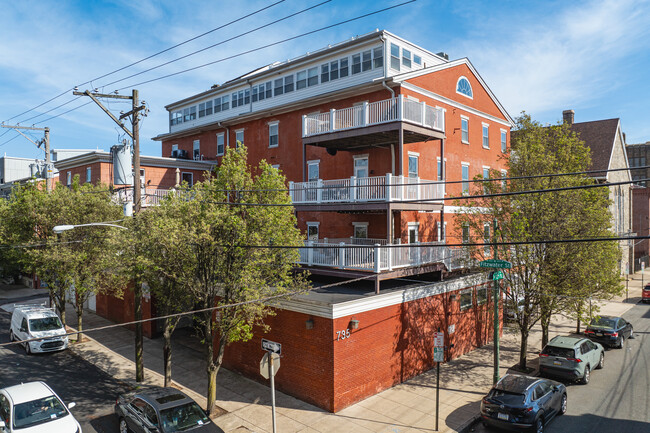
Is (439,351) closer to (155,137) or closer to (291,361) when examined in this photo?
(291,361)

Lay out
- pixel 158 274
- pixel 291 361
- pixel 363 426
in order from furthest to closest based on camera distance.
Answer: pixel 291 361 → pixel 158 274 → pixel 363 426

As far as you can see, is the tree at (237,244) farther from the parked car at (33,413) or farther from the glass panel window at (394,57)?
the glass panel window at (394,57)

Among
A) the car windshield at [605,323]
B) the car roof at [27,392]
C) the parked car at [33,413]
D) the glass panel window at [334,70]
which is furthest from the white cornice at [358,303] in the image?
the glass panel window at [334,70]

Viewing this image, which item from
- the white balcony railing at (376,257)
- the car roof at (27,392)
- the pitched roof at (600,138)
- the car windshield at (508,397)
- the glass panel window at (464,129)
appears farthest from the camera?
the pitched roof at (600,138)

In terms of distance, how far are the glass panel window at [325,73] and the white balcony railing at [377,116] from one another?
4.93 meters

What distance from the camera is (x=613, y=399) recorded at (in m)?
15.1

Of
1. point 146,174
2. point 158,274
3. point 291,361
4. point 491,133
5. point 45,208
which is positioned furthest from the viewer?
point 146,174

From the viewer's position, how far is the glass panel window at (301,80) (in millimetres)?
26216

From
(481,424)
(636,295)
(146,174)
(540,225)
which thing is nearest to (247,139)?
(146,174)

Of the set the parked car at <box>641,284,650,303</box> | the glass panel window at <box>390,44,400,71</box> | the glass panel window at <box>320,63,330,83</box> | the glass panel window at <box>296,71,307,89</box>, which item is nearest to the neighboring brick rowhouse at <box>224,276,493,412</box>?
the glass panel window at <box>390,44,400,71</box>

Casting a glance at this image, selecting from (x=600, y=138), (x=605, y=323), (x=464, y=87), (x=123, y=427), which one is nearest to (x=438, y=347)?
(x=123, y=427)

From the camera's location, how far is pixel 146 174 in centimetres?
2981

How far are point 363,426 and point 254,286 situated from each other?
553cm

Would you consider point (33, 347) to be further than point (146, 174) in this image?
No
